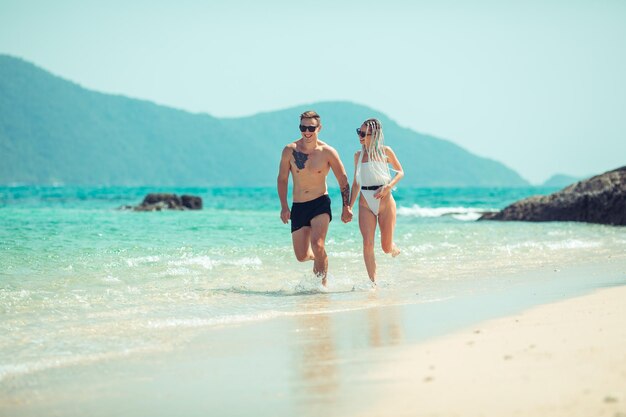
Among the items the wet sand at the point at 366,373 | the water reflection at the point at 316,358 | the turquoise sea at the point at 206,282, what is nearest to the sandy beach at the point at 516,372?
the wet sand at the point at 366,373

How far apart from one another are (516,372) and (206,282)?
229 inches

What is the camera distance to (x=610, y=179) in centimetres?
2327

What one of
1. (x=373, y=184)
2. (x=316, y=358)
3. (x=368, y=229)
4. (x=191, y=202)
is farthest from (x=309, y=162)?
(x=191, y=202)

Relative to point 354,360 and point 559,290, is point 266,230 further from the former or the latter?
point 354,360

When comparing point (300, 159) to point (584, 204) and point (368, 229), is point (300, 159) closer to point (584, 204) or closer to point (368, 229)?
point (368, 229)

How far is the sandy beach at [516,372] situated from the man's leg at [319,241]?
3.43 m

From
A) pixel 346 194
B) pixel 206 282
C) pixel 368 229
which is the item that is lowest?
pixel 206 282

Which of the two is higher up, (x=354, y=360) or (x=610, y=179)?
(x=610, y=179)

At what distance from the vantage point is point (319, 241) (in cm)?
923

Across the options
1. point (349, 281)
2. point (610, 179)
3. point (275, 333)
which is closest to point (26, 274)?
point (349, 281)

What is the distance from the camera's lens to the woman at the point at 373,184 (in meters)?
9.19

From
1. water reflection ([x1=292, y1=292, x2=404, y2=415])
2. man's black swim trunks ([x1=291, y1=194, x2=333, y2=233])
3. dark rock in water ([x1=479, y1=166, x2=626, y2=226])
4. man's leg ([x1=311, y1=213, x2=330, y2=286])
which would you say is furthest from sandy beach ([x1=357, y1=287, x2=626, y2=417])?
dark rock in water ([x1=479, y1=166, x2=626, y2=226])

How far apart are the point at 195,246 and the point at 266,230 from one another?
4890mm

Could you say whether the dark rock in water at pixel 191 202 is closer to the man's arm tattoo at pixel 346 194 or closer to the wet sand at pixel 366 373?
the man's arm tattoo at pixel 346 194
